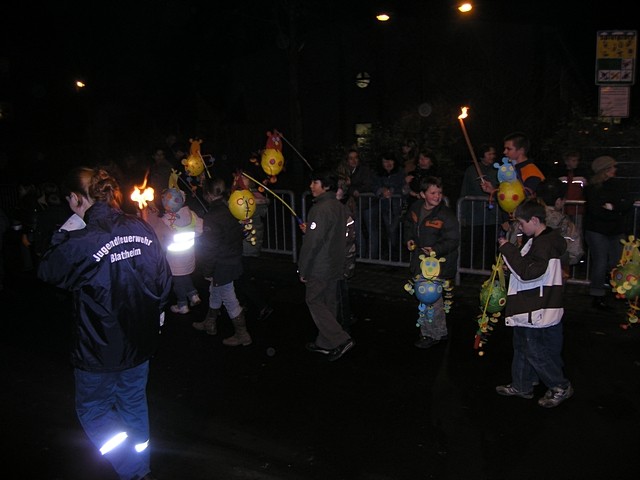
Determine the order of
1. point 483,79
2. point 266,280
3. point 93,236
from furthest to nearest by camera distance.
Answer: point 483,79 → point 266,280 → point 93,236

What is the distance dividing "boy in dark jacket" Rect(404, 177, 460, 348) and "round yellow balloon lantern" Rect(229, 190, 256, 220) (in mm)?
1676

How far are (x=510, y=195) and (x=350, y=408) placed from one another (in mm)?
2647

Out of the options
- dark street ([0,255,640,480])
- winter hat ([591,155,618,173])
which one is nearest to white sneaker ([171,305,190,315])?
dark street ([0,255,640,480])

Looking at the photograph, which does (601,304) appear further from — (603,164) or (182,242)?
(182,242)

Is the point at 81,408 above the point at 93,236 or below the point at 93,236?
below

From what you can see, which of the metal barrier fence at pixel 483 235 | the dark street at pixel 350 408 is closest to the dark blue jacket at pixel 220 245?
the dark street at pixel 350 408

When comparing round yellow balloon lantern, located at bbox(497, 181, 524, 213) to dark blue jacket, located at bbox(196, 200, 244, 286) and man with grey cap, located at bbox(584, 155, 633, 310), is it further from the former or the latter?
dark blue jacket, located at bbox(196, 200, 244, 286)

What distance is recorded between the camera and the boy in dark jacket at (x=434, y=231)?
5.85 meters

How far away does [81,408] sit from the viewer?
3672 mm

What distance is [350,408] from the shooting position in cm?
500

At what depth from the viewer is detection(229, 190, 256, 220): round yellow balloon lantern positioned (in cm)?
635

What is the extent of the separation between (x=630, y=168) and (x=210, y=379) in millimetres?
7374

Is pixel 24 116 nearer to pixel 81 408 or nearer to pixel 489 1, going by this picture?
pixel 489 1

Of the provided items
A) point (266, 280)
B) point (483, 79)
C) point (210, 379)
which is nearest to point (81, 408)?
point (210, 379)
